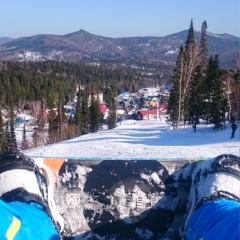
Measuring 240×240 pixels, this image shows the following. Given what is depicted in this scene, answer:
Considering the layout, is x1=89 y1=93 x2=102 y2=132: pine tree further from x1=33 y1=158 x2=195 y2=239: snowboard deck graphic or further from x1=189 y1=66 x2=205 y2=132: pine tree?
x1=33 y1=158 x2=195 y2=239: snowboard deck graphic

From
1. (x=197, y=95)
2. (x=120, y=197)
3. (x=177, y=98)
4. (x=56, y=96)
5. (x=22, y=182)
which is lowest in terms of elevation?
(x=56, y=96)

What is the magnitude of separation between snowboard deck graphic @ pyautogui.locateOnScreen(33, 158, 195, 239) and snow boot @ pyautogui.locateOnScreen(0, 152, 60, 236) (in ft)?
1.09

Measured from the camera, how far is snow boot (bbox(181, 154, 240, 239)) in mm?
3107

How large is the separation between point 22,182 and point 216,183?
1.60m

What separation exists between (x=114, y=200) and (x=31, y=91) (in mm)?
66802

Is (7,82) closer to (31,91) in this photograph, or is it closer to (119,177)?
(31,91)

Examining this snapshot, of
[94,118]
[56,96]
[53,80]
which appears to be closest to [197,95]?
[94,118]

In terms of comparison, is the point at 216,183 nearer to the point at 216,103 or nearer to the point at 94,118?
the point at 216,103

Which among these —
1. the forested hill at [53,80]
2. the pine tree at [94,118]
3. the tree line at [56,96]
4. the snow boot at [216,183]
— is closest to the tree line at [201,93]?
the tree line at [56,96]

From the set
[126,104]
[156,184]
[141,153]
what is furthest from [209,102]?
[126,104]

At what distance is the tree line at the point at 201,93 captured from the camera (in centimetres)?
2259

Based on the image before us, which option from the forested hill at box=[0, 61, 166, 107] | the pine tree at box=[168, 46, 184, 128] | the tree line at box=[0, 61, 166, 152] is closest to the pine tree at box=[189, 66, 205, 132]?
the pine tree at box=[168, 46, 184, 128]

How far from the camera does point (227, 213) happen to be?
241 centimetres

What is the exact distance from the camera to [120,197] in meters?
4.08
